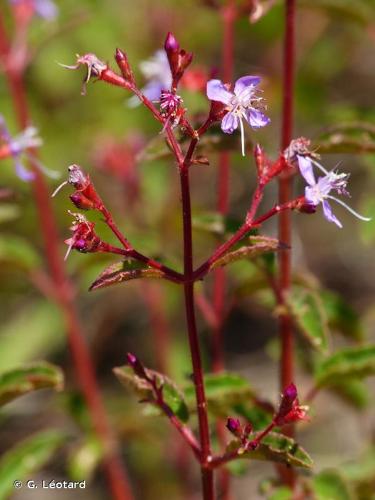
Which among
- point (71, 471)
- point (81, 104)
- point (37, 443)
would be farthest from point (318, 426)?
point (81, 104)

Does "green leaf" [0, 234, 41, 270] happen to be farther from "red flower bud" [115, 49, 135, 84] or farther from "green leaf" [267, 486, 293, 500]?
"red flower bud" [115, 49, 135, 84]

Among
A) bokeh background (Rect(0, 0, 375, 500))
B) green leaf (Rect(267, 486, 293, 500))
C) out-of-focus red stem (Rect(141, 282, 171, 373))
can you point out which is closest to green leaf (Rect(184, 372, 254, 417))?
green leaf (Rect(267, 486, 293, 500))

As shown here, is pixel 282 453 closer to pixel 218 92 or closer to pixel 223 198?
pixel 218 92

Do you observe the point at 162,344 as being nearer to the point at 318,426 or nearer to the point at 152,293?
the point at 152,293

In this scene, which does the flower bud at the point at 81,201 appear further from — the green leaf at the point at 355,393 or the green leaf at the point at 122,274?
the green leaf at the point at 355,393

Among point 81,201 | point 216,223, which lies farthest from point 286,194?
point 81,201

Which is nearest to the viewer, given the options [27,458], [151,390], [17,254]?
[151,390]
